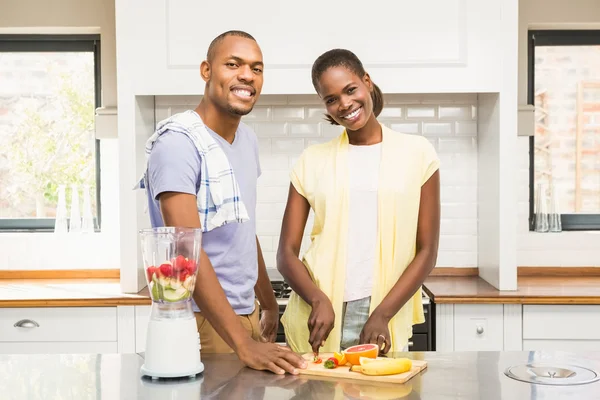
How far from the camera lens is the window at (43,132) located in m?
4.09

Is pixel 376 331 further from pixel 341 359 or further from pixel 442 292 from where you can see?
pixel 442 292

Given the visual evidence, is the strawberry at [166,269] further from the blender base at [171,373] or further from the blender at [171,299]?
the blender base at [171,373]

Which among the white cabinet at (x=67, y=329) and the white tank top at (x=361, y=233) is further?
the white cabinet at (x=67, y=329)

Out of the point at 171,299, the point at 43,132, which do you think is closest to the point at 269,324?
the point at 171,299

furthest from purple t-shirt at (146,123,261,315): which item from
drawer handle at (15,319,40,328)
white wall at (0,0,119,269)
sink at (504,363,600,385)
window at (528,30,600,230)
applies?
window at (528,30,600,230)

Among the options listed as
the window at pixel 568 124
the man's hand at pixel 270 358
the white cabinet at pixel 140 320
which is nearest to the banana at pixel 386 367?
the man's hand at pixel 270 358

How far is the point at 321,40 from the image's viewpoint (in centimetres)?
338

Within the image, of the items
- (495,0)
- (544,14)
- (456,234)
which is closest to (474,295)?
(456,234)

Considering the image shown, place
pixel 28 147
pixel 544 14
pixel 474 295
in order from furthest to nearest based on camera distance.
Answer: pixel 28 147 < pixel 544 14 < pixel 474 295

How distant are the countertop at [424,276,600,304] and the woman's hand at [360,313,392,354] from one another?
3.56 feet

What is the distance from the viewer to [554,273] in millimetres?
3867

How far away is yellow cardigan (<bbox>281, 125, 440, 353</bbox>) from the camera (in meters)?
2.28

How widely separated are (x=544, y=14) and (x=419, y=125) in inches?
33.3

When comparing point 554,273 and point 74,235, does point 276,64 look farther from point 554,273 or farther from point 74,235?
point 554,273
